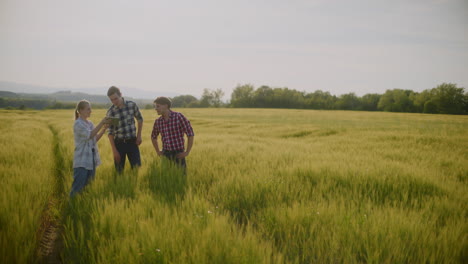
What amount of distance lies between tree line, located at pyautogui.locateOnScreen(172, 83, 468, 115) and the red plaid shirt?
91.4 metres

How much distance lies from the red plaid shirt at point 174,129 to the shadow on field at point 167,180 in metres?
0.40

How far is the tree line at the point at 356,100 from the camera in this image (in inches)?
2692

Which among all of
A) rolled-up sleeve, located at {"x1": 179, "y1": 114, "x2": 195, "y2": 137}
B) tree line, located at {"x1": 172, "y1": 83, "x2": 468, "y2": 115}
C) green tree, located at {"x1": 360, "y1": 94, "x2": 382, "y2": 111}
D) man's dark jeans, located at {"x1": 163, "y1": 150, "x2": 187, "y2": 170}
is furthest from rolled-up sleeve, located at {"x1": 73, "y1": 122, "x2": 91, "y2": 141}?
green tree, located at {"x1": 360, "y1": 94, "x2": 382, "y2": 111}

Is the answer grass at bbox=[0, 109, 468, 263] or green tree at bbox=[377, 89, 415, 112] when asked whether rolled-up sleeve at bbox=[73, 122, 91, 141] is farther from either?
green tree at bbox=[377, 89, 415, 112]

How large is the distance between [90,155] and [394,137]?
43.0 feet

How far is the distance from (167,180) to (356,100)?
107m

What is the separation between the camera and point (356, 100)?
309ft

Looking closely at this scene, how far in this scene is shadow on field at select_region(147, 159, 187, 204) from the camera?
11.8ft

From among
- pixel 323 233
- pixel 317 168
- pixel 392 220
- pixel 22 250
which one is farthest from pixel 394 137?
pixel 22 250

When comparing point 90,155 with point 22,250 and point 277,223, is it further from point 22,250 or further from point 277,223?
point 277,223

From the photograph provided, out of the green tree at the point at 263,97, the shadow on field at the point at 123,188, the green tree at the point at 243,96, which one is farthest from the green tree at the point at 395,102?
the shadow on field at the point at 123,188

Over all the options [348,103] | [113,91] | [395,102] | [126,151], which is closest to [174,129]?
[126,151]

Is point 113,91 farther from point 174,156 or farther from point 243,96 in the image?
point 243,96

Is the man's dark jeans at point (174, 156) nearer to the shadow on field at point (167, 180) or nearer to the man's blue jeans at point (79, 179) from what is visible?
the shadow on field at point (167, 180)
